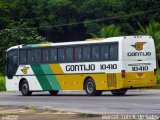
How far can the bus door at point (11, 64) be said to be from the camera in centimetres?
3772

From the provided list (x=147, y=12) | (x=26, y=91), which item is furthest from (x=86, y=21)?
(x=26, y=91)

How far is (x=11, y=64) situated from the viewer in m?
38.1

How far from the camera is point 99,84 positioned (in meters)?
32.1

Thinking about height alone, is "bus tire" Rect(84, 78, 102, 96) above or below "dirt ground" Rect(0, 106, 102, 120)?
above

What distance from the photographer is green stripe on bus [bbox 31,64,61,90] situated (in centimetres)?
3528

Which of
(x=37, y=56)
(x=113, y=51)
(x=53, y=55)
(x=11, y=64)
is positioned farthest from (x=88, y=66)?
(x=11, y=64)

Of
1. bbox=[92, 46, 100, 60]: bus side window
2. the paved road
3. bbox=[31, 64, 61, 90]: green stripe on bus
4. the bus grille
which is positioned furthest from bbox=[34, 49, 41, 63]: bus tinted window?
the paved road

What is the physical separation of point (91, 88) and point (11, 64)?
7.31m

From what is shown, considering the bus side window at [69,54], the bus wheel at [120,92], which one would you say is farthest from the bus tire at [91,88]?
the bus side window at [69,54]

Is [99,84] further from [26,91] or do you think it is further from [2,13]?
[2,13]

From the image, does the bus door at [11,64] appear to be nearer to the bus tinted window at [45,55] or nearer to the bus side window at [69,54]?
the bus tinted window at [45,55]

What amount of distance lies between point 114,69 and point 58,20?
45255 millimetres

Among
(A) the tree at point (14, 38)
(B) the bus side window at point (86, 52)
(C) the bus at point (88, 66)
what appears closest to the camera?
(C) the bus at point (88, 66)

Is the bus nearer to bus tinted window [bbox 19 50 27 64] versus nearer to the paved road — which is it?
bus tinted window [bbox 19 50 27 64]
